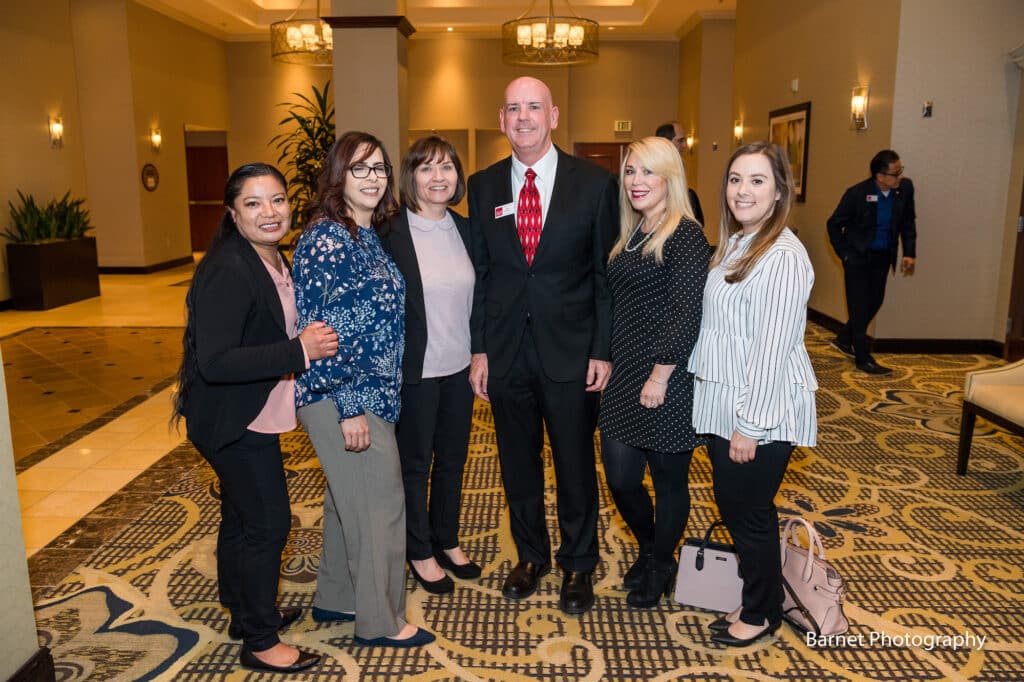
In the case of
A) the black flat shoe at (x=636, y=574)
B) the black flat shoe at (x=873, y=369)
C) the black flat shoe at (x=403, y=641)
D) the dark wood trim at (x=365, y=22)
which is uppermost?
the dark wood trim at (x=365, y=22)

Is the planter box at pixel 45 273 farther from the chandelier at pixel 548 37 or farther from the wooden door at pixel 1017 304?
the wooden door at pixel 1017 304

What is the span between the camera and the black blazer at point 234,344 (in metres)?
2.30

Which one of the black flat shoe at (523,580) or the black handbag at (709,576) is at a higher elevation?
the black handbag at (709,576)

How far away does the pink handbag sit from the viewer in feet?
9.24

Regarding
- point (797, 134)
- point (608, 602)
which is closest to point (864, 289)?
point (797, 134)

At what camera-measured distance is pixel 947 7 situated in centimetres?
689

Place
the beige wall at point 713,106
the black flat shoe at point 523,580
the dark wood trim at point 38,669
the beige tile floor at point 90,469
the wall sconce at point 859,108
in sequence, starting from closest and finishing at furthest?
the dark wood trim at point 38,669, the black flat shoe at point 523,580, the beige tile floor at point 90,469, the wall sconce at point 859,108, the beige wall at point 713,106

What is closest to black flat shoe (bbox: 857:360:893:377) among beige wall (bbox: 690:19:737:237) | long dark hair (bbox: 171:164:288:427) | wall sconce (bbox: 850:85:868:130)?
wall sconce (bbox: 850:85:868:130)

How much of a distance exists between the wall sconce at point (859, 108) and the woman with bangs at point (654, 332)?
579 centimetres

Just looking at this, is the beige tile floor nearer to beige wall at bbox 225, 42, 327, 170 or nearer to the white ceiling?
the white ceiling

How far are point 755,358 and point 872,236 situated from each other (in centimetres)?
496

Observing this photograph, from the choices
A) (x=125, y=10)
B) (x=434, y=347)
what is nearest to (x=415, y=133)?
(x=125, y=10)

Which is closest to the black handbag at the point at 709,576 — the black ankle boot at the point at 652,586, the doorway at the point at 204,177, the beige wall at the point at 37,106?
the black ankle boot at the point at 652,586

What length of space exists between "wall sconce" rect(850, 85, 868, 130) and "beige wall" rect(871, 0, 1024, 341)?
1.94 ft
